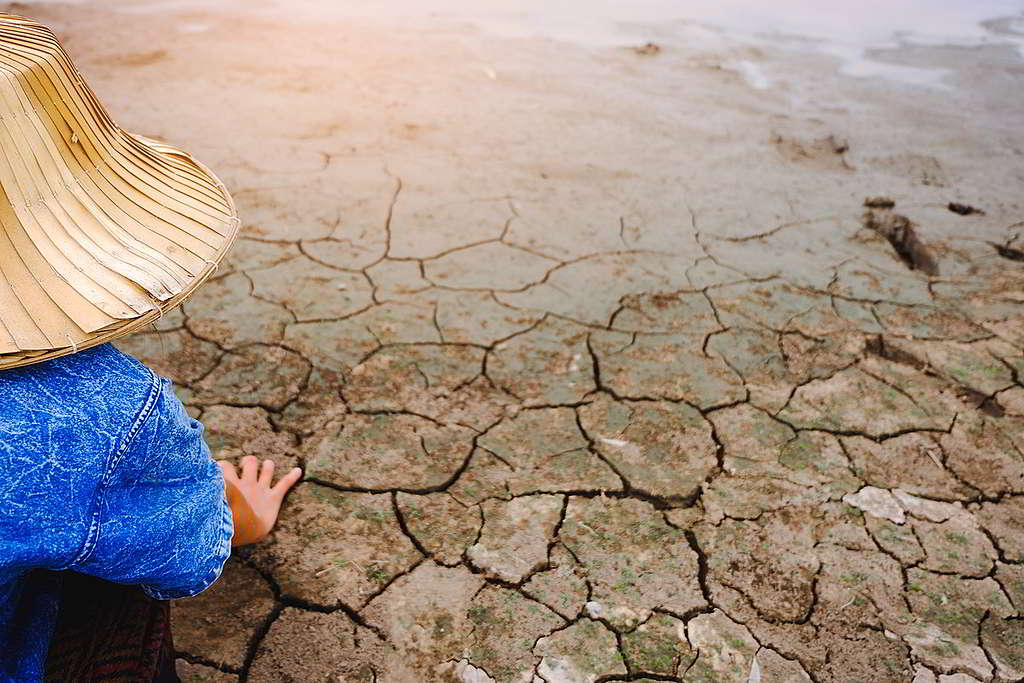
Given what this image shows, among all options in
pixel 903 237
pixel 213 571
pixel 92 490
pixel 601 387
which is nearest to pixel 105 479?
pixel 92 490

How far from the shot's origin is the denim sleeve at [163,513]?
0.95 m

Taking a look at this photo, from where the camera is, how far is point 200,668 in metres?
1.47

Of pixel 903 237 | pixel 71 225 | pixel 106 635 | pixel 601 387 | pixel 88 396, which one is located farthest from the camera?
pixel 903 237

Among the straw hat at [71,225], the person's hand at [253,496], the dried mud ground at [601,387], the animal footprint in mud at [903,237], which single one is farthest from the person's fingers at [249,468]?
the animal footprint in mud at [903,237]

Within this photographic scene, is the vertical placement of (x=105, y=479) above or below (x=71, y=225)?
below

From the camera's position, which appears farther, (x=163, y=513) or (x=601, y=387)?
(x=601, y=387)

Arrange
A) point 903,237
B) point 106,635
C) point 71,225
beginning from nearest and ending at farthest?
point 71,225
point 106,635
point 903,237

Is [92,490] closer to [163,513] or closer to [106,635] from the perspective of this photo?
[163,513]

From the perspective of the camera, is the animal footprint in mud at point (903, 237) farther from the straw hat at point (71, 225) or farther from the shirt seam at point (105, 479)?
the shirt seam at point (105, 479)

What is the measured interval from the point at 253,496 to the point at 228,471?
8cm

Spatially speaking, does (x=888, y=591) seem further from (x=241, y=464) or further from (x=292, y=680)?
(x=241, y=464)

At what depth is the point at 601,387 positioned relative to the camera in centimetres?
227

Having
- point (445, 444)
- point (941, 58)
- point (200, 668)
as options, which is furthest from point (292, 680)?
point (941, 58)

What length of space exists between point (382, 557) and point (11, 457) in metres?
0.98
